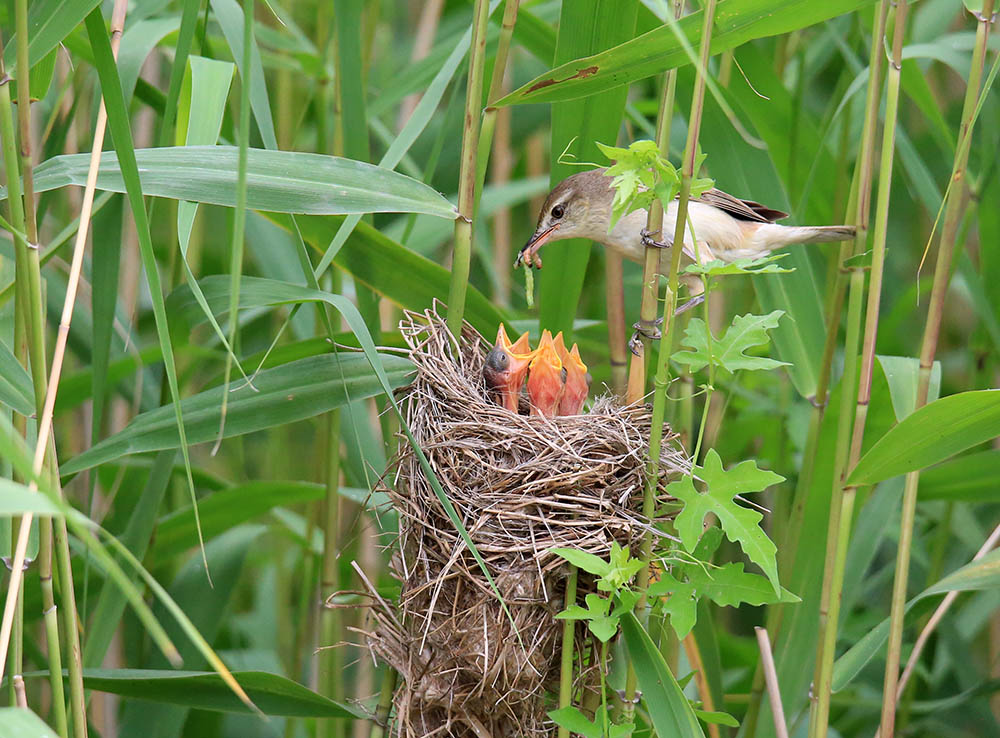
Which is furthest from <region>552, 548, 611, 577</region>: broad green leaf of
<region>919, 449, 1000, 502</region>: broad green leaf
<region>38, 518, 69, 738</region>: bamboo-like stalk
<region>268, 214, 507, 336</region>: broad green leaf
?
<region>919, 449, 1000, 502</region>: broad green leaf

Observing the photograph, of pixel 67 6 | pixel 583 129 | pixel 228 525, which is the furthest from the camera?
pixel 228 525

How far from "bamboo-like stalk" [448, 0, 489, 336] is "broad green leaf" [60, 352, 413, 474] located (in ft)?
0.70

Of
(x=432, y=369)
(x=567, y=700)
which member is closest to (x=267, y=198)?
(x=432, y=369)

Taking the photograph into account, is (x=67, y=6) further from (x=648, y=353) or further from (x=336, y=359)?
(x=648, y=353)

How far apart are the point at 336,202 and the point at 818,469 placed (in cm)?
98

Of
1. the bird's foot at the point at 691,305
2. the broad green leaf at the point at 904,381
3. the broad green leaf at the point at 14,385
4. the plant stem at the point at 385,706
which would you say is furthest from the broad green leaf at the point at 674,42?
the plant stem at the point at 385,706

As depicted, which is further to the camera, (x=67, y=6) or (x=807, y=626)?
(x=807, y=626)

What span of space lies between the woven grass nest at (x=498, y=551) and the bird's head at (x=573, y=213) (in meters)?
0.50

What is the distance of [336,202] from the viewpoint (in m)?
1.44

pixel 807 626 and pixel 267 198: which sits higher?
pixel 267 198

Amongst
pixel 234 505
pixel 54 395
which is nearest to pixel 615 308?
pixel 234 505

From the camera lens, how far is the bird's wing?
6.60ft

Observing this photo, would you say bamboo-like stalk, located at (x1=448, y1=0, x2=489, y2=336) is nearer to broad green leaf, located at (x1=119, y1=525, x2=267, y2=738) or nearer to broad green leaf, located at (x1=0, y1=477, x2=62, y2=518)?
broad green leaf, located at (x1=0, y1=477, x2=62, y2=518)

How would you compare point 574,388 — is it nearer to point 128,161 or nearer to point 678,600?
point 678,600
